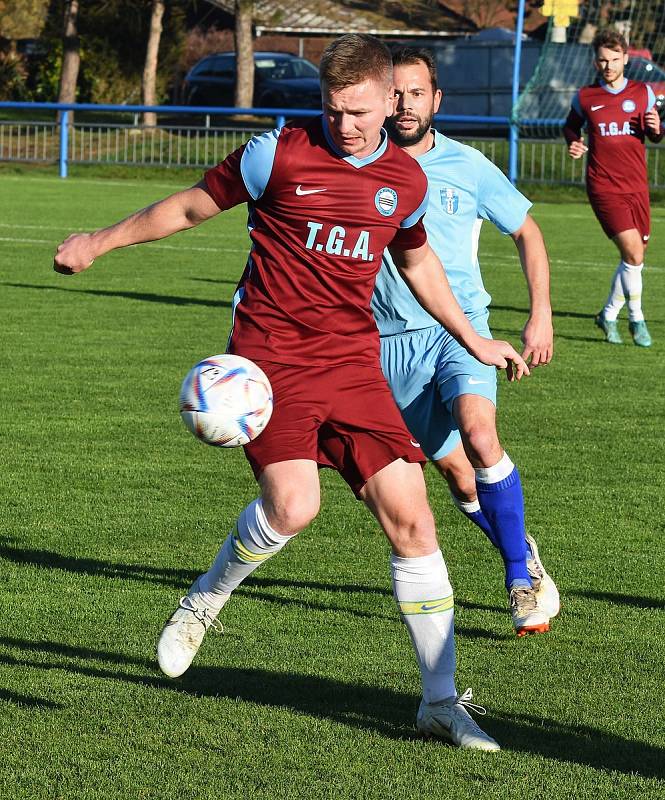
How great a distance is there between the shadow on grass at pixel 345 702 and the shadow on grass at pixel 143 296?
960 centimetres

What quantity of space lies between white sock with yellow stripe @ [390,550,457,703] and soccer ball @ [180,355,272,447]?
605mm

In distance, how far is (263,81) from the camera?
139ft

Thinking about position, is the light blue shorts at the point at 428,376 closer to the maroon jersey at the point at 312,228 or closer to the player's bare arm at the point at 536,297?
the player's bare arm at the point at 536,297

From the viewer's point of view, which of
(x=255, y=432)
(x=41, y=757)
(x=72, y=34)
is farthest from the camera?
(x=72, y=34)

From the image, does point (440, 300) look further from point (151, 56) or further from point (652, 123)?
point (151, 56)

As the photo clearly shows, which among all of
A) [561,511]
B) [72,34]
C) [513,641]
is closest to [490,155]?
[72,34]

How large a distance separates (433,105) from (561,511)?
231 centimetres

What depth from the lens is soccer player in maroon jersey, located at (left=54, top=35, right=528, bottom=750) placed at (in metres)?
4.33

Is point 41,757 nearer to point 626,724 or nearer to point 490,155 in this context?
point 626,724

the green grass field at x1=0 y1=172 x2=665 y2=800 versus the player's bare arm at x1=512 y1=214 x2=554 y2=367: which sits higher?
the player's bare arm at x1=512 y1=214 x2=554 y2=367

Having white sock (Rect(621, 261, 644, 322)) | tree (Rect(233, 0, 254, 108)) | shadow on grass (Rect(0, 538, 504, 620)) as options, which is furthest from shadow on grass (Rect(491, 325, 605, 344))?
tree (Rect(233, 0, 254, 108))

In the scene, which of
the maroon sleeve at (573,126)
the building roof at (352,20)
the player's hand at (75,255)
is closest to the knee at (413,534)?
the player's hand at (75,255)

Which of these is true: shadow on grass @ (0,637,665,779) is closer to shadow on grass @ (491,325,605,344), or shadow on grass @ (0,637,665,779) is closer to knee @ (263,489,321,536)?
knee @ (263,489,321,536)

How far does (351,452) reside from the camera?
4.43 meters
